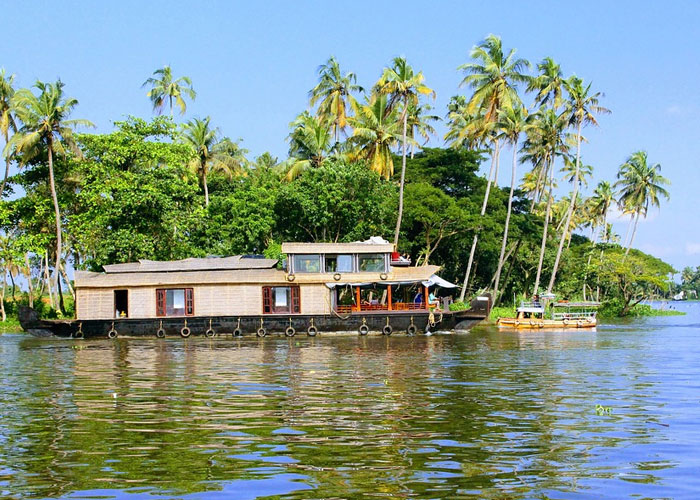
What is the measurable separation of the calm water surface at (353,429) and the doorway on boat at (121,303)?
43.5ft

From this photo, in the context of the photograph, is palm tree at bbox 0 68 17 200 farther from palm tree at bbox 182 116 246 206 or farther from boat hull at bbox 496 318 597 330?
boat hull at bbox 496 318 597 330

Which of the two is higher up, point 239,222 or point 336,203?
point 336,203

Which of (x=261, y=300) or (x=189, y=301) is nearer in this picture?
(x=261, y=300)

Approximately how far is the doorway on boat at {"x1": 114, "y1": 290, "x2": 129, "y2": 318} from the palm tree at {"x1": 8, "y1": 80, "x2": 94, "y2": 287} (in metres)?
4.24

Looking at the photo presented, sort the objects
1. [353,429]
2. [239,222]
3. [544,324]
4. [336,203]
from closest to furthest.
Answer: [353,429] → [544,324] → [336,203] → [239,222]

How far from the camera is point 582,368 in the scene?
19.5m

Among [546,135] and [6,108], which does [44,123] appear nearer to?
[6,108]

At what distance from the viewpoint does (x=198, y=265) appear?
116 feet

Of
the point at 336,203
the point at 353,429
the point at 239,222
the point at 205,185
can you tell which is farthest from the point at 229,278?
the point at 353,429

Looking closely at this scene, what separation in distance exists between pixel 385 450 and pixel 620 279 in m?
50.1

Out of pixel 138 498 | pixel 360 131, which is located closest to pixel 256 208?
pixel 360 131

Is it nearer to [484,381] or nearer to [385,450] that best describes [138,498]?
[385,450]

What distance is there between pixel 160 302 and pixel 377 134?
634 inches

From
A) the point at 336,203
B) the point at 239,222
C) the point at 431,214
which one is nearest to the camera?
the point at 336,203
